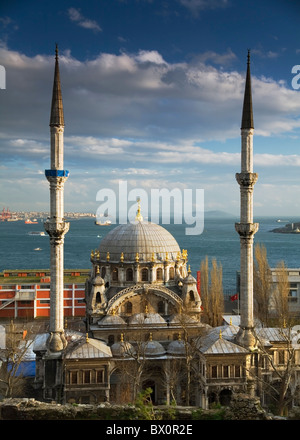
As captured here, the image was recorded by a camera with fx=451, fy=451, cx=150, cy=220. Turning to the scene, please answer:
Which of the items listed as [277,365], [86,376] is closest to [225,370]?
[277,365]

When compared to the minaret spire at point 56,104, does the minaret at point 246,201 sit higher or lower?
lower

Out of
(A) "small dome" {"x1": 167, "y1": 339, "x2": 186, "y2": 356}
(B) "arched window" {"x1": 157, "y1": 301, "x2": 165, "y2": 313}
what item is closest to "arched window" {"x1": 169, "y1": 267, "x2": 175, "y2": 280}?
(B) "arched window" {"x1": 157, "y1": 301, "x2": 165, "y2": 313}

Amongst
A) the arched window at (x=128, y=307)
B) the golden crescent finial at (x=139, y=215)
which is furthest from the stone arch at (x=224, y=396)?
the golden crescent finial at (x=139, y=215)

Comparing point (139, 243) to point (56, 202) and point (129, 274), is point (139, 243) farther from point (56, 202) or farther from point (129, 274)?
point (56, 202)

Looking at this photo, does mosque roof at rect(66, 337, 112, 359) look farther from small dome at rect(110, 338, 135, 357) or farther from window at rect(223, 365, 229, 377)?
window at rect(223, 365, 229, 377)

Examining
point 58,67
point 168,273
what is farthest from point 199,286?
point 58,67

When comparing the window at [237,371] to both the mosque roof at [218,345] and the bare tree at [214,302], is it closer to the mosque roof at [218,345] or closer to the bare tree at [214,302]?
the mosque roof at [218,345]

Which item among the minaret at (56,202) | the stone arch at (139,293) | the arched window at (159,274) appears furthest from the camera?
the arched window at (159,274)
